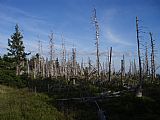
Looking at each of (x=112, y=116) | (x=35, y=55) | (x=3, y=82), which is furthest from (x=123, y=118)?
(x=35, y=55)

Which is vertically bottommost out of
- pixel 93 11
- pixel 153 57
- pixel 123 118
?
pixel 123 118

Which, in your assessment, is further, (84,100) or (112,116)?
(84,100)

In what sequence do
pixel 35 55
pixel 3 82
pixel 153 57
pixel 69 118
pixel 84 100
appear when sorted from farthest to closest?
pixel 35 55 < pixel 153 57 < pixel 3 82 < pixel 84 100 < pixel 69 118

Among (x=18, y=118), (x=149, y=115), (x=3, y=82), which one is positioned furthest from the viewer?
(x=3, y=82)

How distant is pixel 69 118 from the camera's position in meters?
16.2

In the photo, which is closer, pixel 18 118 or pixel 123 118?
pixel 18 118

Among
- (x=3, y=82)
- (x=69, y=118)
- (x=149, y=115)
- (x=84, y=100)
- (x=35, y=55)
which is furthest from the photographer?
(x=35, y=55)

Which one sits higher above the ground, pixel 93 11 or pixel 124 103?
pixel 93 11

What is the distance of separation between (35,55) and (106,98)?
7412 cm

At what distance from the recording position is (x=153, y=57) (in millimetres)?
56312

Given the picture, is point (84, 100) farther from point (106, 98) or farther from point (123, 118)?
point (123, 118)

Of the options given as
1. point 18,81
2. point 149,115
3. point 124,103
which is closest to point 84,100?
point 124,103

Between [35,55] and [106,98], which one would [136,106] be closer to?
[106,98]

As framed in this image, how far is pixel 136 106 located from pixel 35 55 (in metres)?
79.4
